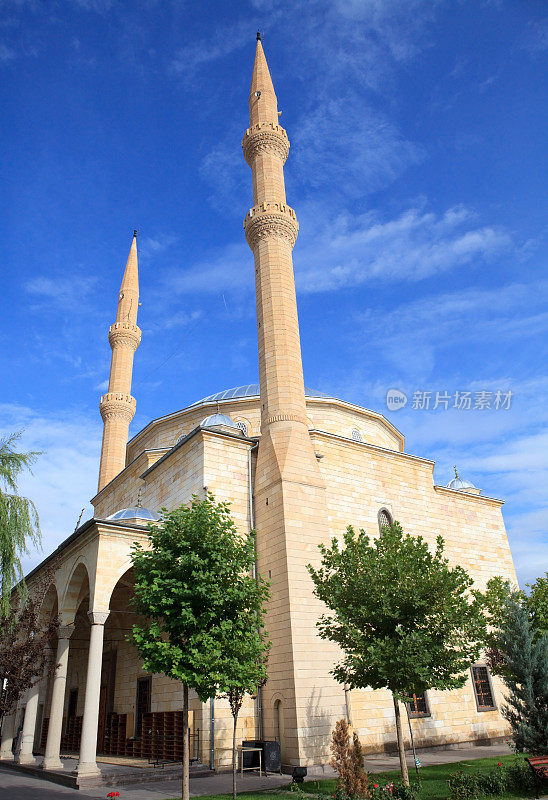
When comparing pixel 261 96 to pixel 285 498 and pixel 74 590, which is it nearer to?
pixel 285 498

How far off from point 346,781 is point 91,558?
6906mm

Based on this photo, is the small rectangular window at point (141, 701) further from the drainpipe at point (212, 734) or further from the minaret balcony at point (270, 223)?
the minaret balcony at point (270, 223)

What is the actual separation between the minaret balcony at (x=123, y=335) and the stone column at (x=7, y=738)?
15.7 meters

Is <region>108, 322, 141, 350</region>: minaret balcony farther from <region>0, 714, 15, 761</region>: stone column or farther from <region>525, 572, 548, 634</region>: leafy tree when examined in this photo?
<region>525, 572, 548, 634</region>: leafy tree

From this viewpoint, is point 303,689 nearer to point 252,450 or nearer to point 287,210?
point 252,450

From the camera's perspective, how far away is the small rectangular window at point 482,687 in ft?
55.3

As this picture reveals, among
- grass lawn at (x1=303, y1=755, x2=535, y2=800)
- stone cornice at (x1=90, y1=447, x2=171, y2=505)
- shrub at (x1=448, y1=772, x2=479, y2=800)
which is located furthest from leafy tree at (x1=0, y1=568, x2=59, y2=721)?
shrub at (x1=448, y1=772, x2=479, y2=800)

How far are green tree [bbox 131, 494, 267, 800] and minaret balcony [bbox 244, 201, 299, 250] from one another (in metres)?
11.0

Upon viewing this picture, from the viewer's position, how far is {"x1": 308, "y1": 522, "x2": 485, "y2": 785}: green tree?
877 cm

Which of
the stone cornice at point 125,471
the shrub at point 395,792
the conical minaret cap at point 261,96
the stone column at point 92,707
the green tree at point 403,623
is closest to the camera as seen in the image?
the shrub at point 395,792

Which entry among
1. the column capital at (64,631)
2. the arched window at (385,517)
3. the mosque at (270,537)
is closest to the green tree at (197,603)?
the mosque at (270,537)

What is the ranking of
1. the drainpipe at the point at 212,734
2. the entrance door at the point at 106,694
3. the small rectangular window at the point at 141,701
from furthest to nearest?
the entrance door at the point at 106,694 < the small rectangular window at the point at 141,701 < the drainpipe at the point at 212,734

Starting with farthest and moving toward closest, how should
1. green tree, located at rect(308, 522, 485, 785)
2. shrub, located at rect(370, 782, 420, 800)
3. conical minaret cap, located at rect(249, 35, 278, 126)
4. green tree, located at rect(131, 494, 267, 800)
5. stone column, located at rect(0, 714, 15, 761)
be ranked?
1. conical minaret cap, located at rect(249, 35, 278, 126)
2. stone column, located at rect(0, 714, 15, 761)
3. green tree, located at rect(308, 522, 485, 785)
4. green tree, located at rect(131, 494, 267, 800)
5. shrub, located at rect(370, 782, 420, 800)

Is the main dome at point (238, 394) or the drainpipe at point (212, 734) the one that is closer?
the drainpipe at point (212, 734)
